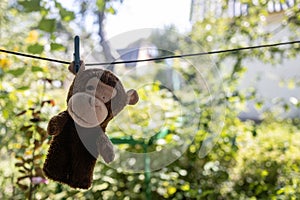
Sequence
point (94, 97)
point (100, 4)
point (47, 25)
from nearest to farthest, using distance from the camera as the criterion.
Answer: point (94, 97) → point (47, 25) → point (100, 4)

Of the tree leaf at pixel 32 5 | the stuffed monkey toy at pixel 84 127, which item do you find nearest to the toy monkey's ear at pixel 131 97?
the stuffed monkey toy at pixel 84 127

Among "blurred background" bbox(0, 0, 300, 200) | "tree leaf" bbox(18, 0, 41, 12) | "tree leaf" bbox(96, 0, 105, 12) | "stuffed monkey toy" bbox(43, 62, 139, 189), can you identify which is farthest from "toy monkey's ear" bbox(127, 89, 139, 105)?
"tree leaf" bbox(96, 0, 105, 12)

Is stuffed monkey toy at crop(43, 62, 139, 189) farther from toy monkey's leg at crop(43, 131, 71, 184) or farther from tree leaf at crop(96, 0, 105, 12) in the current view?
tree leaf at crop(96, 0, 105, 12)

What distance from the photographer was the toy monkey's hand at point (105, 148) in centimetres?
55

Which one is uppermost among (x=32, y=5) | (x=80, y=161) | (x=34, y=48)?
(x=32, y=5)

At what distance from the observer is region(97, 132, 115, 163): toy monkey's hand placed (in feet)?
1.81

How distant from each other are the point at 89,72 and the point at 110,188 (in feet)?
3.61

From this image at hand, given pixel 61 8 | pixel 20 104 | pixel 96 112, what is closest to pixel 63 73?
pixel 20 104

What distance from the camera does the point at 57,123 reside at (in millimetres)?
539

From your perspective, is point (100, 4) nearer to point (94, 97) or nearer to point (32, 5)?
point (32, 5)

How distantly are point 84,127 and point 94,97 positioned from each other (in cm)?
4

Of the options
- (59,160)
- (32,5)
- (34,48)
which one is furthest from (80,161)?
(32,5)

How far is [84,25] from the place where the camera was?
1525mm

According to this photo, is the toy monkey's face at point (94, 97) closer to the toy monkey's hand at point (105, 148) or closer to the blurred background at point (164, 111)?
the toy monkey's hand at point (105, 148)
